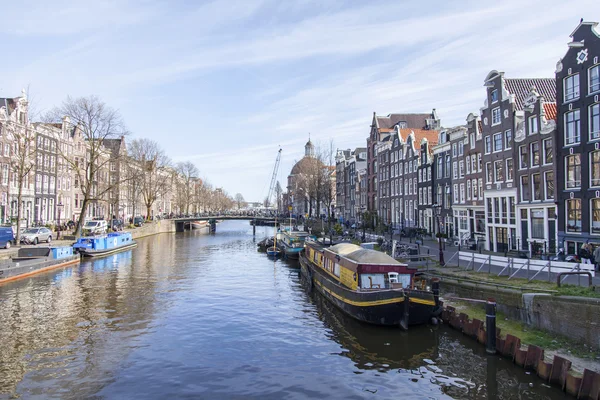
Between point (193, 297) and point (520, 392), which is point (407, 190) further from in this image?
point (520, 392)

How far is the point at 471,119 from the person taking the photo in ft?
152

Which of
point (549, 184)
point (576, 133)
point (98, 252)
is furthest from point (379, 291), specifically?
point (98, 252)

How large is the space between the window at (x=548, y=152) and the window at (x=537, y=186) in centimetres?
153

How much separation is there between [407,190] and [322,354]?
49.8 metres

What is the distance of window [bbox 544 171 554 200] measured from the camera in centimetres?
3425

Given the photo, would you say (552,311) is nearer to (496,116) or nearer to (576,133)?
(576,133)

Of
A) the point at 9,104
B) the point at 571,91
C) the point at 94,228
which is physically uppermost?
the point at 9,104

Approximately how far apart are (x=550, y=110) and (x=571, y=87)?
14.3 ft

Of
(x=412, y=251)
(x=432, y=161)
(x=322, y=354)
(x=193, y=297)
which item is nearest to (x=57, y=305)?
(x=193, y=297)

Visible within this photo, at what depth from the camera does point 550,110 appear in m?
36.1

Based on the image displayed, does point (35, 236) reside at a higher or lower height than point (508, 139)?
lower

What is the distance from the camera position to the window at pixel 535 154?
35812mm

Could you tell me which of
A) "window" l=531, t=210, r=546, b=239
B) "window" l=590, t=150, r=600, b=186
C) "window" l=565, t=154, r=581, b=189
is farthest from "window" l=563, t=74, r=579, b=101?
"window" l=531, t=210, r=546, b=239

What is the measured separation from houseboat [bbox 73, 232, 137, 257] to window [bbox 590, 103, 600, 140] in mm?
49873
